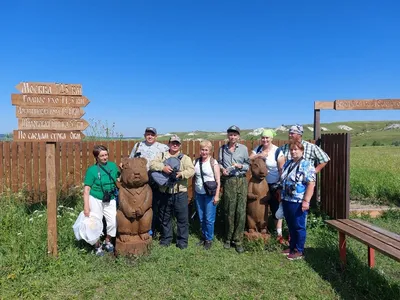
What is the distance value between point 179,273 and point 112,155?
3184mm

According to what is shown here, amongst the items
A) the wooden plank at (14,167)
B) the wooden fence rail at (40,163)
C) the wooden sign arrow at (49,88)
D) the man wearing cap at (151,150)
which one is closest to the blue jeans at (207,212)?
the man wearing cap at (151,150)

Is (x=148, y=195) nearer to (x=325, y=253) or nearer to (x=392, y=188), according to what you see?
(x=325, y=253)

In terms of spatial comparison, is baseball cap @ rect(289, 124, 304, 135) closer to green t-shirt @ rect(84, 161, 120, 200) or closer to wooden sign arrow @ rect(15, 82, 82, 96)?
green t-shirt @ rect(84, 161, 120, 200)

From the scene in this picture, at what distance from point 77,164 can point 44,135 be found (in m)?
2.29

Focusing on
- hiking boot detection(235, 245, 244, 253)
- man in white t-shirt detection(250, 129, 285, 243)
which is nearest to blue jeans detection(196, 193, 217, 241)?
hiking boot detection(235, 245, 244, 253)

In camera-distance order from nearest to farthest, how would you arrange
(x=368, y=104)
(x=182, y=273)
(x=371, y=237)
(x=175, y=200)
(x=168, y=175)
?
(x=371, y=237)
(x=182, y=273)
(x=168, y=175)
(x=175, y=200)
(x=368, y=104)

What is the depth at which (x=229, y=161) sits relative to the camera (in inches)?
180

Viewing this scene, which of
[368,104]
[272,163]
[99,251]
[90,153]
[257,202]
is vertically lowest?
[99,251]

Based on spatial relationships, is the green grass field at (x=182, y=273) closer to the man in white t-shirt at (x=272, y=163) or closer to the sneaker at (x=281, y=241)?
the sneaker at (x=281, y=241)

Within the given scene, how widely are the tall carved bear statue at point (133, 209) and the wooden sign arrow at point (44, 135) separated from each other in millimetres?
817

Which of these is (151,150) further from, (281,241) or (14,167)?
(14,167)

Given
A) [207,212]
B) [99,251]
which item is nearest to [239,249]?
[207,212]

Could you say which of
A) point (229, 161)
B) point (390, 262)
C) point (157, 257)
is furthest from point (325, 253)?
point (157, 257)

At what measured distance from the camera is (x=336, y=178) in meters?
5.46
